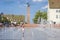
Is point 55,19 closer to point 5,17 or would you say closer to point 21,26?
point 21,26

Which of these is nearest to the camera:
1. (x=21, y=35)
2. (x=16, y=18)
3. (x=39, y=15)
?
(x=16, y=18)

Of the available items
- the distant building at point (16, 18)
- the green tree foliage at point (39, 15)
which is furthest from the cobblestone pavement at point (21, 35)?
the distant building at point (16, 18)

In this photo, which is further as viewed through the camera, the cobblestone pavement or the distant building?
the cobblestone pavement

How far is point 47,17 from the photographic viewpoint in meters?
Result: 5.65

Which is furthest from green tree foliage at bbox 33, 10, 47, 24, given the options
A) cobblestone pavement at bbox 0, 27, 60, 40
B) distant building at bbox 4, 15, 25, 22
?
distant building at bbox 4, 15, 25, 22

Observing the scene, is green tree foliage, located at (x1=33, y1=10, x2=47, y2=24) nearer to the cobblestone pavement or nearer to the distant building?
the cobblestone pavement

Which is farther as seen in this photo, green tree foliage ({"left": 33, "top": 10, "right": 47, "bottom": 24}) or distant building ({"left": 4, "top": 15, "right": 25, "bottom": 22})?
green tree foliage ({"left": 33, "top": 10, "right": 47, "bottom": 24})

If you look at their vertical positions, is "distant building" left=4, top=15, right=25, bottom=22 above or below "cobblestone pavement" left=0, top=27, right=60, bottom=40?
above

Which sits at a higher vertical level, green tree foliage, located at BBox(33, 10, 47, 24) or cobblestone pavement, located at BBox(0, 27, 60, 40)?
green tree foliage, located at BBox(33, 10, 47, 24)

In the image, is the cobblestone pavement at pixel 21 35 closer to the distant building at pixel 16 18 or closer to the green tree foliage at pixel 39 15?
the green tree foliage at pixel 39 15

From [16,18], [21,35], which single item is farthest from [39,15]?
[16,18]

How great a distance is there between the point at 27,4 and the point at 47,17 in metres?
0.65

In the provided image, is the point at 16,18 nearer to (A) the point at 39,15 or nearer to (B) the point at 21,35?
(A) the point at 39,15

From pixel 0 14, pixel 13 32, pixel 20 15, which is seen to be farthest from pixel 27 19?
pixel 13 32
